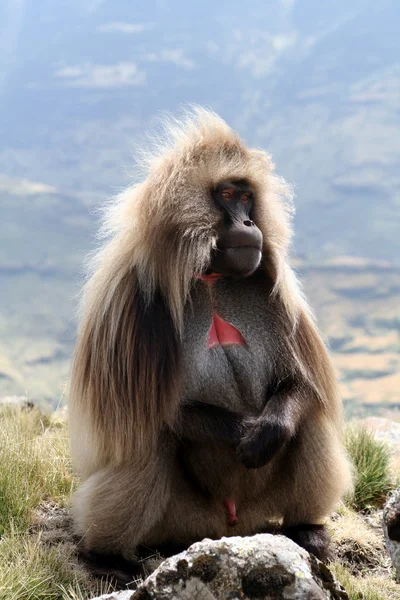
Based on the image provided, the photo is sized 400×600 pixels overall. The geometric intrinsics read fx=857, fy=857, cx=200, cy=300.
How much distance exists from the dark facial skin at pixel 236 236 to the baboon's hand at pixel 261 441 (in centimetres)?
73

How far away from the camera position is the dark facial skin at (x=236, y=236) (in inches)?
159

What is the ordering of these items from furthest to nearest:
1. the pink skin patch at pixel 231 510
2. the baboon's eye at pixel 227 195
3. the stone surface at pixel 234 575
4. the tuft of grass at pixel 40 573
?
1. the pink skin patch at pixel 231 510
2. the baboon's eye at pixel 227 195
3. the tuft of grass at pixel 40 573
4. the stone surface at pixel 234 575

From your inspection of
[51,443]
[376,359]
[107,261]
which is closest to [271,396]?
[107,261]

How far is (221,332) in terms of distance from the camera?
4.30m

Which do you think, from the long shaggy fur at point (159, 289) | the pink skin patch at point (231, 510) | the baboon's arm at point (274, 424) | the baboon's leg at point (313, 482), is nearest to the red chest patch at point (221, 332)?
the long shaggy fur at point (159, 289)

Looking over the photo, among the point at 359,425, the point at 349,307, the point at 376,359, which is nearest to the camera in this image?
the point at 359,425

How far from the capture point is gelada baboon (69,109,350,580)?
13.3ft

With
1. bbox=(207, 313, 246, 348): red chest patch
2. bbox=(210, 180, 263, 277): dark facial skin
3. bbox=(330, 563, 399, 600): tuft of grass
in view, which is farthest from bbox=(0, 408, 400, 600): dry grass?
bbox=(210, 180, 263, 277): dark facial skin

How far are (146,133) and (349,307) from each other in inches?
5512

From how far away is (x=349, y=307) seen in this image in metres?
143

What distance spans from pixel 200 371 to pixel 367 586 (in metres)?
1.26

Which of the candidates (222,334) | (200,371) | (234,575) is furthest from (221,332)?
(234,575)

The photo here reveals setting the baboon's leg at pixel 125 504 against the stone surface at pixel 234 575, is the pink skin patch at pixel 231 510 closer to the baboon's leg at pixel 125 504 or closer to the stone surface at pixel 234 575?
the baboon's leg at pixel 125 504

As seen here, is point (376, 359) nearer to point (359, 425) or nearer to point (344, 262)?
point (344, 262)
